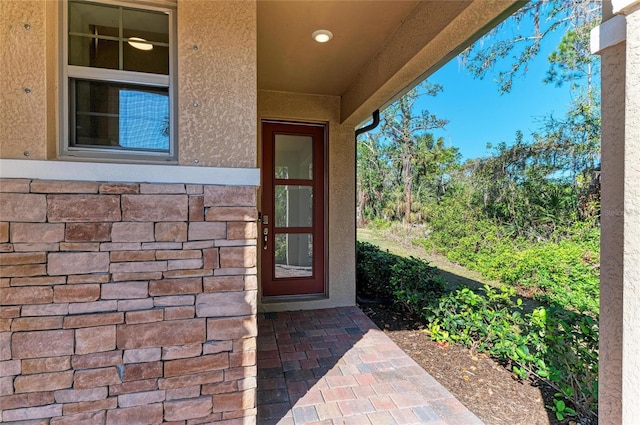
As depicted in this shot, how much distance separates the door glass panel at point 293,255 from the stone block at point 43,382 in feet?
8.74

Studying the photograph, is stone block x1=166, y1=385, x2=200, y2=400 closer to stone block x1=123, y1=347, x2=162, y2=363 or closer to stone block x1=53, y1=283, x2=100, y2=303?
stone block x1=123, y1=347, x2=162, y2=363

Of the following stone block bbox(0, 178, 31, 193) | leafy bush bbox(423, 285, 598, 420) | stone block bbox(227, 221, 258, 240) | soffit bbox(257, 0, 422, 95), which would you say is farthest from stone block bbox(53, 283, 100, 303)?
leafy bush bbox(423, 285, 598, 420)

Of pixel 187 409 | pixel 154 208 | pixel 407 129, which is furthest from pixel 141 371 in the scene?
pixel 407 129

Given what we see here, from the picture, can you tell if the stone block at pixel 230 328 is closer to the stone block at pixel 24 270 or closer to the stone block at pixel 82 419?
the stone block at pixel 82 419

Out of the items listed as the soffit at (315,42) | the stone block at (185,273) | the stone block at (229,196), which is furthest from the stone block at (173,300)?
the soffit at (315,42)

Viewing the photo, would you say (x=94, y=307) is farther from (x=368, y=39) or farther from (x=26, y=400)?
(x=368, y=39)

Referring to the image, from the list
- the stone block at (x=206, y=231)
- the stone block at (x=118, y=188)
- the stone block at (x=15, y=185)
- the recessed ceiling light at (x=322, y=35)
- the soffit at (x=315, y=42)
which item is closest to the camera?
the stone block at (x=15, y=185)

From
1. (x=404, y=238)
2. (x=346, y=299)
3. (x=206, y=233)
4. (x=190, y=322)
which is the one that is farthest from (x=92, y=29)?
(x=404, y=238)

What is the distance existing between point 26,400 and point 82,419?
0.30m

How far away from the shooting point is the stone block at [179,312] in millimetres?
1690

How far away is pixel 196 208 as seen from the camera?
173 cm

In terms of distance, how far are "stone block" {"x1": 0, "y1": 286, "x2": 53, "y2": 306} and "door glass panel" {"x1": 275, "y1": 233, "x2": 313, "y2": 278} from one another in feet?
8.91

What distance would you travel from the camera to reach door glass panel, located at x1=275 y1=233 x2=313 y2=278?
13.6 ft

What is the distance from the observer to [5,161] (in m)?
1.51
